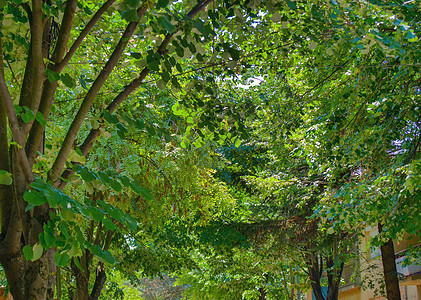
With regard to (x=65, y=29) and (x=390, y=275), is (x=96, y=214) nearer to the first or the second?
(x=65, y=29)

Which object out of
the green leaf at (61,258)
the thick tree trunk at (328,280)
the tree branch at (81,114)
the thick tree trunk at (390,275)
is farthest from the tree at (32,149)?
the thick tree trunk at (328,280)

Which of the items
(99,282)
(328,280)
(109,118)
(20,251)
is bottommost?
(20,251)

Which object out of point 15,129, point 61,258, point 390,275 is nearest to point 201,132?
point 15,129

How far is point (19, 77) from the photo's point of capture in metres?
5.50

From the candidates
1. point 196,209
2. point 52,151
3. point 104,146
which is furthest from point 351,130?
point 52,151

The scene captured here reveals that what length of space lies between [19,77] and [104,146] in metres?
4.09

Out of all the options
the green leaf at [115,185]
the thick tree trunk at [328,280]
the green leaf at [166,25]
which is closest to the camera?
the green leaf at [166,25]

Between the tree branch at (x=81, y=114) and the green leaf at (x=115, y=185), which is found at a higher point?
the tree branch at (x=81, y=114)

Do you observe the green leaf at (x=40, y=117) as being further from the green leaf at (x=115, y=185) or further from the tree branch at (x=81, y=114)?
the green leaf at (x=115, y=185)

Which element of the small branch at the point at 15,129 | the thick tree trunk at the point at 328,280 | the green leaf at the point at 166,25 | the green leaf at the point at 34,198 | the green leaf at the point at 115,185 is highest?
the thick tree trunk at the point at 328,280

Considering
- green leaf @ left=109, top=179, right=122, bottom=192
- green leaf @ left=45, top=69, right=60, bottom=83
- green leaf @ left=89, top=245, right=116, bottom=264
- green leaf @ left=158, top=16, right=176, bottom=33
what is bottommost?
green leaf @ left=89, top=245, right=116, bottom=264

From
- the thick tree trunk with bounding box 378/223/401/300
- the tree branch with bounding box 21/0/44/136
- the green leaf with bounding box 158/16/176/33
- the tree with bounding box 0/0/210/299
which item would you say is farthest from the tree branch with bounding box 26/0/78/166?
the thick tree trunk with bounding box 378/223/401/300

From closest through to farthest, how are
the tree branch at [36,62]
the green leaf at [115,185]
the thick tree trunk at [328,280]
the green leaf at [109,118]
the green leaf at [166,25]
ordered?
1. the green leaf at [166,25]
2. the green leaf at [115,185]
3. the tree branch at [36,62]
4. the green leaf at [109,118]
5. the thick tree trunk at [328,280]

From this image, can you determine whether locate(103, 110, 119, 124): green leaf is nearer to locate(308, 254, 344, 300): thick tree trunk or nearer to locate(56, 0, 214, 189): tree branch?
locate(56, 0, 214, 189): tree branch
